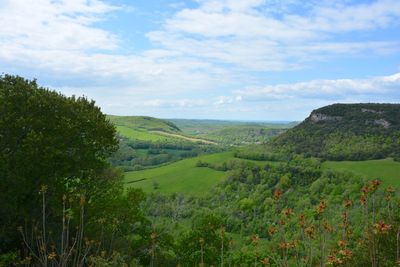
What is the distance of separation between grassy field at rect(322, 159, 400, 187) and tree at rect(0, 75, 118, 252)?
81.1 metres

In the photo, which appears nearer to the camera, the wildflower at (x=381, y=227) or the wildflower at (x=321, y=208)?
the wildflower at (x=381, y=227)

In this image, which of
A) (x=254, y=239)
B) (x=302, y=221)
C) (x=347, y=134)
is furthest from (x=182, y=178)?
(x=302, y=221)

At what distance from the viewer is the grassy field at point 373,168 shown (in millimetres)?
96194

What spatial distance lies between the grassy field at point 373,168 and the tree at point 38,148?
266ft

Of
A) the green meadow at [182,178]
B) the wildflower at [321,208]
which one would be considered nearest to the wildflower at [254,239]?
the wildflower at [321,208]

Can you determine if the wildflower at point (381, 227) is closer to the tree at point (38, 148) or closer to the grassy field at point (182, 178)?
the tree at point (38, 148)

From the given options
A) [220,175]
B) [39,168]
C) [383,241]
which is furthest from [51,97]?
[220,175]

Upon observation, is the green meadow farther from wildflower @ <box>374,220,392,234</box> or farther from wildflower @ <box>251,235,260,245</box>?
wildflower @ <box>374,220,392,234</box>

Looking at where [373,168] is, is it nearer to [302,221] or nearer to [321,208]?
[302,221]

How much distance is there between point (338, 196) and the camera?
93000 mm

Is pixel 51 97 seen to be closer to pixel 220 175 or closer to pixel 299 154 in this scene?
→ pixel 220 175

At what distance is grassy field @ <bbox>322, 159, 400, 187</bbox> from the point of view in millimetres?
96194

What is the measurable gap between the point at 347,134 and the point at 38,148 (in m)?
131

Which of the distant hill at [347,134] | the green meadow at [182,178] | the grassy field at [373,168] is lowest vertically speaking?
the green meadow at [182,178]
